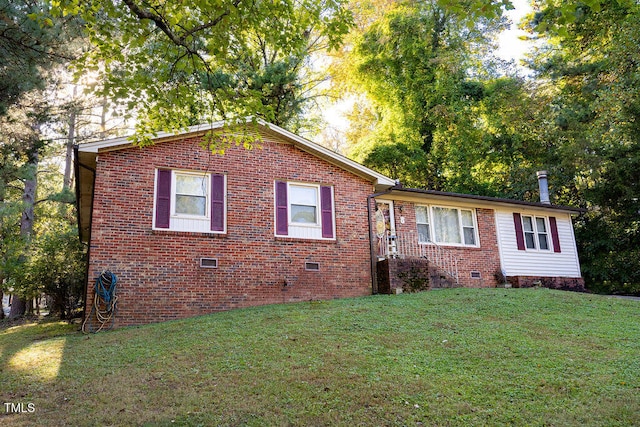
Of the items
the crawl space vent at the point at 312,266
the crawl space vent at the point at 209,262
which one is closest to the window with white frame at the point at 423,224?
the crawl space vent at the point at 312,266

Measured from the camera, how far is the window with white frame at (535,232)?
1723cm

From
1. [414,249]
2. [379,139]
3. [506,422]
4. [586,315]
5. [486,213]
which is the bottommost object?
[506,422]

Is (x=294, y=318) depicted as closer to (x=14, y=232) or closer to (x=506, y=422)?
(x=506, y=422)

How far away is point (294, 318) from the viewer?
905cm

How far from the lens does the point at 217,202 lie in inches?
474

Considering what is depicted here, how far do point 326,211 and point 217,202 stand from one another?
3075 mm

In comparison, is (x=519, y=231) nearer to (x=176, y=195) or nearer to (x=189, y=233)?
(x=189, y=233)

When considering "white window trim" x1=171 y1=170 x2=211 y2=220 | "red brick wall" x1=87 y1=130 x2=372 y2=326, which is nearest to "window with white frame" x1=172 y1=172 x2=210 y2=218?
"white window trim" x1=171 y1=170 x2=211 y2=220

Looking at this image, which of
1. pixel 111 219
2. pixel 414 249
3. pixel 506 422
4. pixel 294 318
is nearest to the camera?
pixel 506 422

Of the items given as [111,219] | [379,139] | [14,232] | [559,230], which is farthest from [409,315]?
[14,232]

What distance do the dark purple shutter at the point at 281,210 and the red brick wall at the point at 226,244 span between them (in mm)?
203

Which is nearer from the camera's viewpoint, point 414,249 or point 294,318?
point 294,318

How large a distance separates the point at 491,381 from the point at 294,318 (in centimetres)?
425

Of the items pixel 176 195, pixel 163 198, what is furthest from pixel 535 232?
pixel 163 198
